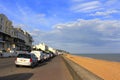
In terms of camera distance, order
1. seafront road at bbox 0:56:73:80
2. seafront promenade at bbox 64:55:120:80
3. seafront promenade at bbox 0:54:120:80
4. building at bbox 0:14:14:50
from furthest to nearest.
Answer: building at bbox 0:14:14:50
seafront promenade at bbox 64:55:120:80
seafront road at bbox 0:56:73:80
seafront promenade at bbox 0:54:120:80

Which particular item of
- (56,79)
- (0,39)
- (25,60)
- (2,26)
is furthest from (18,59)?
(2,26)

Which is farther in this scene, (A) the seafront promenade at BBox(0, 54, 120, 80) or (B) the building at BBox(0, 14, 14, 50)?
(B) the building at BBox(0, 14, 14, 50)

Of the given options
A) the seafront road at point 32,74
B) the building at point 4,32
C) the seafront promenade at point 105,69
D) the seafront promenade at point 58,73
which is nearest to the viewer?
the seafront promenade at point 58,73

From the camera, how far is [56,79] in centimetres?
1762

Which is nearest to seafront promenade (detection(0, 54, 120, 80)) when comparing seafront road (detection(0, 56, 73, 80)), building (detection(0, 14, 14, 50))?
seafront road (detection(0, 56, 73, 80))

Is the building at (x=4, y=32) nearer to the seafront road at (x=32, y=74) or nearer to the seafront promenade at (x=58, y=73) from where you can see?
the seafront promenade at (x=58, y=73)

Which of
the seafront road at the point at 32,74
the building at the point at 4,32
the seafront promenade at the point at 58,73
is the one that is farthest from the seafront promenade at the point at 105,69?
the building at the point at 4,32

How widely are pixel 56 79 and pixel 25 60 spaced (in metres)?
11.7

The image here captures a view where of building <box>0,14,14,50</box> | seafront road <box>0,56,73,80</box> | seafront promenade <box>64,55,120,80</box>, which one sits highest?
building <box>0,14,14,50</box>

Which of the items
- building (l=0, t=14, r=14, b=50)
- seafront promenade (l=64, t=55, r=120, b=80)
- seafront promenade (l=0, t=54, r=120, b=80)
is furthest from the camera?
building (l=0, t=14, r=14, b=50)

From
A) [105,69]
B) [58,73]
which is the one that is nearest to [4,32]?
[105,69]

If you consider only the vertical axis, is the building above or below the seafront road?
above

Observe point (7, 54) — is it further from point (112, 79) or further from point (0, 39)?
point (112, 79)

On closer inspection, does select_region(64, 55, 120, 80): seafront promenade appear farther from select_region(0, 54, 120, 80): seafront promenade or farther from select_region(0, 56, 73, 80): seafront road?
select_region(0, 56, 73, 80): seafront road
